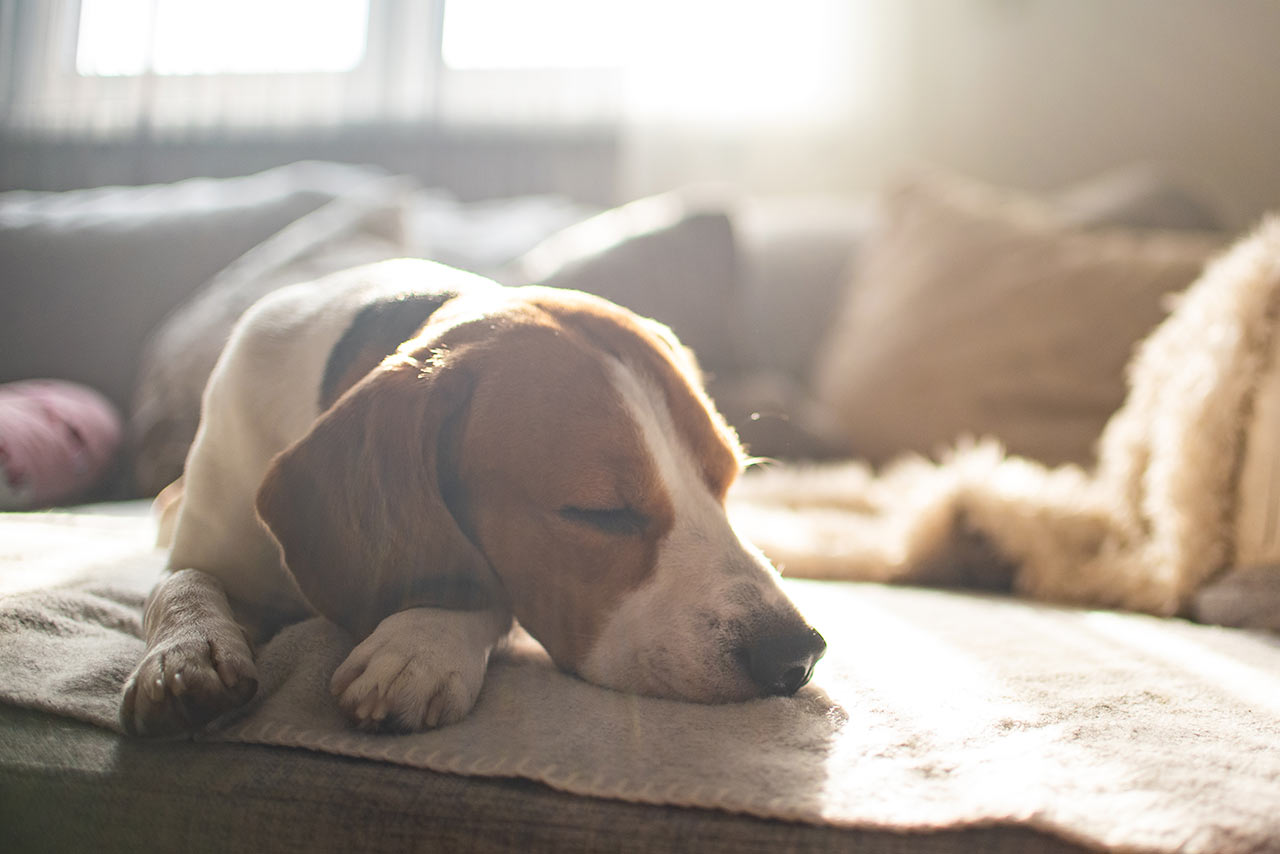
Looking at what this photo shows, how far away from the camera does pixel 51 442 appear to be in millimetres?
1962

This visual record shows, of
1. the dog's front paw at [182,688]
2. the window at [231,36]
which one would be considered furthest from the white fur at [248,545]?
the window at [231,36]

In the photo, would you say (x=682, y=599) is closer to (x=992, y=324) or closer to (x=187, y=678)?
(x=187, y=678)

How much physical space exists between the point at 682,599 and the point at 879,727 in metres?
0.23

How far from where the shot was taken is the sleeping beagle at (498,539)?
36.1 inches

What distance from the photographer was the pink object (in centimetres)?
185

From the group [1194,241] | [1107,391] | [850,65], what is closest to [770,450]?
[1107,391]

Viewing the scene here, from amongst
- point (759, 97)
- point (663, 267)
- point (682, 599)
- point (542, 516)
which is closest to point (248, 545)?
point (542, 516)

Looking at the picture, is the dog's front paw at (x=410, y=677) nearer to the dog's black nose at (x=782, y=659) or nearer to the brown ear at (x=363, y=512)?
the brown ear at (x=363, y=512)

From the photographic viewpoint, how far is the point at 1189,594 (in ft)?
4.52

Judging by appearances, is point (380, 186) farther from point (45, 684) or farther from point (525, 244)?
point (45, 684)

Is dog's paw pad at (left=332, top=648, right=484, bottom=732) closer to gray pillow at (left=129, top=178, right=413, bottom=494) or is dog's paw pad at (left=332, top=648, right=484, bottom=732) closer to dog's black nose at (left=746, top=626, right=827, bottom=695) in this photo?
dog's black nose at (left=746, top=626, right=827, bottom=695)

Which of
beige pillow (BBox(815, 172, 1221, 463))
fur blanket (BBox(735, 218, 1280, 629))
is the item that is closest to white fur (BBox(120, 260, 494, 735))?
fur blanket (BBox(735, 218, 1280, 629))

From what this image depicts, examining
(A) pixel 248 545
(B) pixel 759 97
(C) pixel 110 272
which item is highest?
(B) pixel 759 97

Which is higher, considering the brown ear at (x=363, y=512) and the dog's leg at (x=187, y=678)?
the brown ear at (x=363, y=512)
